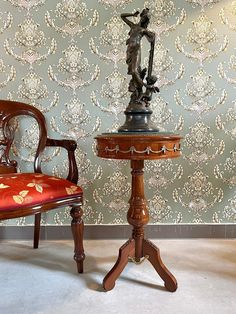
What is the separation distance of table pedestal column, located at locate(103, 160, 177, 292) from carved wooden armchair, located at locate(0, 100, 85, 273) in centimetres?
24

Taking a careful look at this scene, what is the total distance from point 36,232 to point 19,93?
0.94m

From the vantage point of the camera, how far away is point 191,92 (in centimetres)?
216

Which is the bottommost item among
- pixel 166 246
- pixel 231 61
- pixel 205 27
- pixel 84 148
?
pixel 166 246

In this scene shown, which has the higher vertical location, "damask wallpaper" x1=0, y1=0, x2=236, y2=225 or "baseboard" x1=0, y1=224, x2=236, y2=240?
"damask wallpaper" x1=0, y1=0, x2=236, y2=225

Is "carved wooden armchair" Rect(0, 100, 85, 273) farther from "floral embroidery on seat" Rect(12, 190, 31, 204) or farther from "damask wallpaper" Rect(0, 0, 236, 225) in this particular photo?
"damask wallpaper" Rect(0, 0, 236, 225)

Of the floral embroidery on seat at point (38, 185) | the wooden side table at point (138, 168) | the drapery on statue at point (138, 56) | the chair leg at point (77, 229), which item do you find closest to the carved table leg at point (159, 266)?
the wooden side table at point (138, 168)

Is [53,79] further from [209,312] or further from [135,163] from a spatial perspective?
[209,312]

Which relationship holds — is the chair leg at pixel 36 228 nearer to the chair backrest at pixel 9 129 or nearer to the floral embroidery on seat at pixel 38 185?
the chair backrest at pixel 9 129

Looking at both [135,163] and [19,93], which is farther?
[19,93]

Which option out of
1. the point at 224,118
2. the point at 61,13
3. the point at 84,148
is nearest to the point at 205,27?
the point at 224,118

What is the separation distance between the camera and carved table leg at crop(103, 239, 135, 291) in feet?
5.12

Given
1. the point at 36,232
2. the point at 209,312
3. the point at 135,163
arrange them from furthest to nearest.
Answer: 1. the point at 36,232
2. the point at 135,163
3. the point at 209,312

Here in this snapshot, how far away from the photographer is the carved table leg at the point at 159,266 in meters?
1.54

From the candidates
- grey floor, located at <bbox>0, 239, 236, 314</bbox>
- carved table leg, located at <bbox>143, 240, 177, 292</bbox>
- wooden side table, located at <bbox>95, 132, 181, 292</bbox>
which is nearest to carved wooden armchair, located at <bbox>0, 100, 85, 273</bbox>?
grey floor, located at <bbox>0, 239, 236, 314</bbox>
